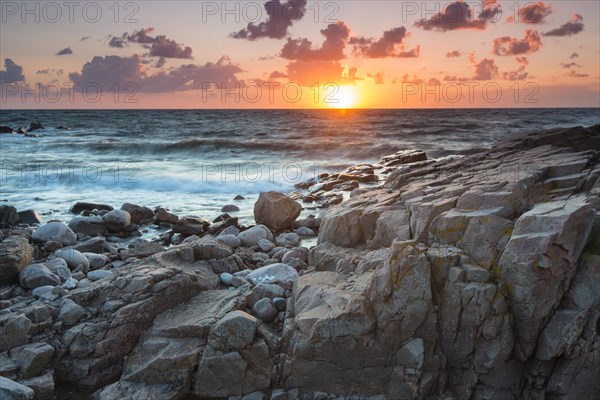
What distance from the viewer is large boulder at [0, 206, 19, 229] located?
1233 cm

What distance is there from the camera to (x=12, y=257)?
7.79 meters

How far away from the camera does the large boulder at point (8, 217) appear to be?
12.3 m

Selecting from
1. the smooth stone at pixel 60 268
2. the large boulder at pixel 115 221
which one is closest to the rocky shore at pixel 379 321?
the smooth stone at pixel 60 268

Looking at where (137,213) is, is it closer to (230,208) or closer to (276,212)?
(230,208)

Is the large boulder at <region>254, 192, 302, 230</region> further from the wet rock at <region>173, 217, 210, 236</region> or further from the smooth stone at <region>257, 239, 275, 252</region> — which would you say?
the smooth stone at <region>257, 239, 275, 252</region>

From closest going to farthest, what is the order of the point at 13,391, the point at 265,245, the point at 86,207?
1. the point at 13,391
2. the point at 265,245
3. the point at 86,207

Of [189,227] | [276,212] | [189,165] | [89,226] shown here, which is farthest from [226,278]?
[189,165]

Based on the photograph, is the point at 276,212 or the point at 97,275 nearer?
the point at 97,275

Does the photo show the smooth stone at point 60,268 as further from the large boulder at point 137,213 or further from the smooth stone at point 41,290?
the large boulder at point 137,213

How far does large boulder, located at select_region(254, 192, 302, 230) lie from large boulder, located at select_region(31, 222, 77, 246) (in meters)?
4.28

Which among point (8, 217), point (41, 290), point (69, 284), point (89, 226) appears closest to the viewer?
point (41, 290)

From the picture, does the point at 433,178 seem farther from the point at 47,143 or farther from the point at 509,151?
the point at 47,143

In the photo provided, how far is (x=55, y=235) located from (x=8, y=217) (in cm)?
327

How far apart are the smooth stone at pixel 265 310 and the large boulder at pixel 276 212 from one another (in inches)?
219
